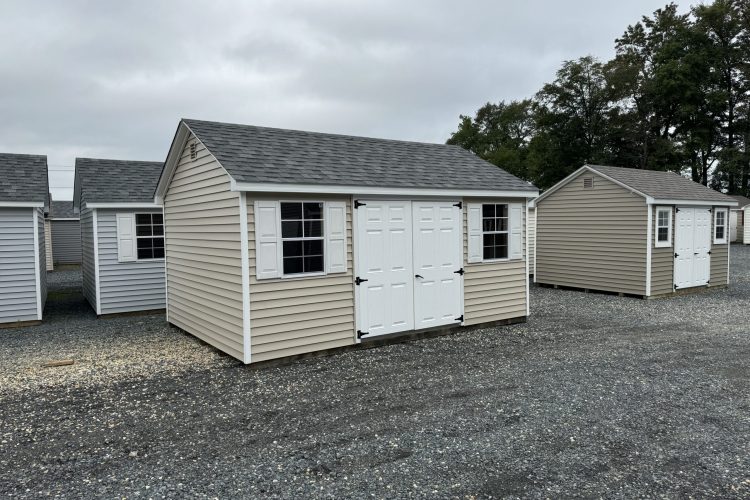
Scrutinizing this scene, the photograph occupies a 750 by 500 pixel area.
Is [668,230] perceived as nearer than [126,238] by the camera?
No

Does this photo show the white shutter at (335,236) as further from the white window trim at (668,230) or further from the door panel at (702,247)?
the door panel at (702,247)

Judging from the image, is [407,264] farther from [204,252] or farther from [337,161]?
[204,252]

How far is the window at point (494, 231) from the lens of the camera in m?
8.79

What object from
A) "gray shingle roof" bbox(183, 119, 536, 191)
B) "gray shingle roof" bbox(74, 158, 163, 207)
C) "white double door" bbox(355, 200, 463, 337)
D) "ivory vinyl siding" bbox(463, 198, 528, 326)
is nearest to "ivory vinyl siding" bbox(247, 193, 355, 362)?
"white double door" bbox(355, 200, 463, 337)

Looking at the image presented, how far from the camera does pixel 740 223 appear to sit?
32844mm

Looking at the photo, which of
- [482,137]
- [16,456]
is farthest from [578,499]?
[482,137]

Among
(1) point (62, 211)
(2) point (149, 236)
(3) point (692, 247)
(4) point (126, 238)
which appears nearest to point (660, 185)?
(3) point (692, 247)

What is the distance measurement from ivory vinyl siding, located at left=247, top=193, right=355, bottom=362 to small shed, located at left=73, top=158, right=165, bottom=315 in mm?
4904

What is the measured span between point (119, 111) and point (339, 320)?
22120mm

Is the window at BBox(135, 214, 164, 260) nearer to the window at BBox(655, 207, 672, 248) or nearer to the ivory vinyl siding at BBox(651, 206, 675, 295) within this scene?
the ivory vinyl siding at BBox(651, 206, 675, 295)

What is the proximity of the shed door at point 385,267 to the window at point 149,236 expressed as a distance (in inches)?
229

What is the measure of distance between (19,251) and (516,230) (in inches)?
368

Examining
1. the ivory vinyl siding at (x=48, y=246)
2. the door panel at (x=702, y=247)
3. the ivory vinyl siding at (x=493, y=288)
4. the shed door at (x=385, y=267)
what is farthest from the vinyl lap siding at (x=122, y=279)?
the door panel at (x=702, y=247)

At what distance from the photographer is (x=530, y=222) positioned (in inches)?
684
